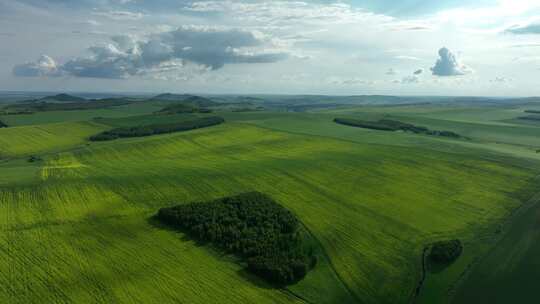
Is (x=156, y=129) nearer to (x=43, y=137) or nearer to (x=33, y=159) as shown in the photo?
(x=43, y=137)

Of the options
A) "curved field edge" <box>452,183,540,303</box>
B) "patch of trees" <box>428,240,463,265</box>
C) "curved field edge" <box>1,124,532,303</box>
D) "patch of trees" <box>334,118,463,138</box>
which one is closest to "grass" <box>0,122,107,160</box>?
"curved field edge" <box>1,124,532,303</box>

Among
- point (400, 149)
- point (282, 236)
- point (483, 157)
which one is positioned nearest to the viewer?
point (282, 236)

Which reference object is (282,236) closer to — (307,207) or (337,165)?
(307,207)

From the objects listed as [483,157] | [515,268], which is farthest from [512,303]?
[483,157]

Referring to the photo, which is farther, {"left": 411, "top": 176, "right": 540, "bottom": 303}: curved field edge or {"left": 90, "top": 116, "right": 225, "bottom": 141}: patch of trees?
{"left": 90, "top": 116, "right": 225, "bottom": 141}: patch of trees

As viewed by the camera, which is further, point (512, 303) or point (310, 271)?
point (310, 271)

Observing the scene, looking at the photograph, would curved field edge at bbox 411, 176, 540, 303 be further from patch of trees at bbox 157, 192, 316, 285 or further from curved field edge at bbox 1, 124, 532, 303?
patch of trees at bbox 157, 192, 316, 285

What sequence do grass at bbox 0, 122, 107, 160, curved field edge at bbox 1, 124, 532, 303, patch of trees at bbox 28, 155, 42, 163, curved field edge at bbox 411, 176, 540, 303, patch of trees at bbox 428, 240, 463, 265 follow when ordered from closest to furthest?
1. curved field edge at bbox 411, 176, 540, 303
2. patch of trees at bbox 428, 240, 463, 265
3. curved field edge at bbox 1, 124, 532, 303
4. patch of trees at bbox 28, 155, 42, 163
5. grass at bbox 0, 122, 107, 160
